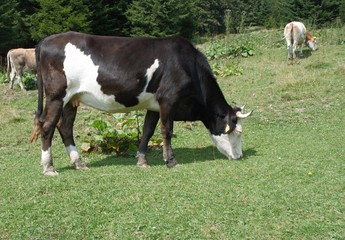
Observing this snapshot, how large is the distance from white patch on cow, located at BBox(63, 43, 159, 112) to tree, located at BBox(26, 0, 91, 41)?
20.9 m

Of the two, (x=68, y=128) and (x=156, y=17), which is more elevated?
(x=68, y=128)

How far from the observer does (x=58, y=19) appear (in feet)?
91.3

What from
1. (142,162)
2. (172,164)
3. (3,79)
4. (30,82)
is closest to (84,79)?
(142,162)

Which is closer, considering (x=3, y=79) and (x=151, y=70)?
(x=151, y=70)

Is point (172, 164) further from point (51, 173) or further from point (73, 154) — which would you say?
point (51, 173)

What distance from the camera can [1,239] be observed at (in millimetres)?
5098

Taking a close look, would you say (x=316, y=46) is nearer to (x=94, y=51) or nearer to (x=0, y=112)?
(x=0, y=112)

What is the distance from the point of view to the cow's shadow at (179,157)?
846 cm

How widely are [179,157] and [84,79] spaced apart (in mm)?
2427

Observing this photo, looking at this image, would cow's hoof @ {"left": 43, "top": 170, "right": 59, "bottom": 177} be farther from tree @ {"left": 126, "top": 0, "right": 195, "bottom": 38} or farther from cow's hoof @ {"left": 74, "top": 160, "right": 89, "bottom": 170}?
tree @ {"left": 126, "top": 0, "right": 195, "bottom": 38}

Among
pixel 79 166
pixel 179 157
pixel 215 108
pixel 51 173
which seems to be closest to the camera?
pixel 51 173

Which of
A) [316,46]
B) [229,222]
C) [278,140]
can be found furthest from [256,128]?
[316,46]

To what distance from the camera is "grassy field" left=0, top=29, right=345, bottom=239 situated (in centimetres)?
520

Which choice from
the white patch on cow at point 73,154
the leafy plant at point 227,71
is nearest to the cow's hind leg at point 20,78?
the leafy plant at point 227,71
